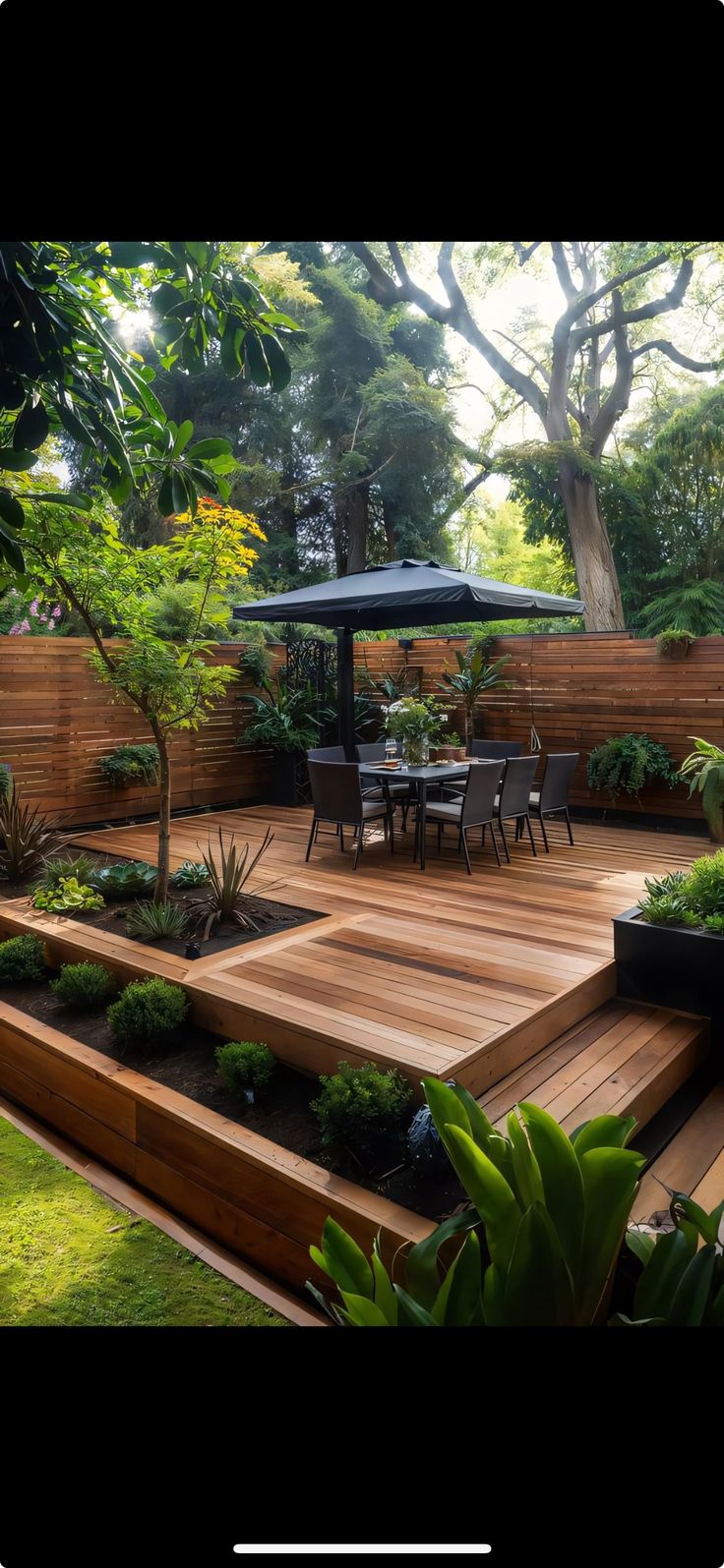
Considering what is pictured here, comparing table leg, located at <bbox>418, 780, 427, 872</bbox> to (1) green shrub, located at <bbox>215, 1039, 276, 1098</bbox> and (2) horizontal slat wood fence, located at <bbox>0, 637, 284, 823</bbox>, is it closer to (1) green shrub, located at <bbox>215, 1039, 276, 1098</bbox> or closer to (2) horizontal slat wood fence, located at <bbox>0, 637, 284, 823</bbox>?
(2) horizontal slat wood fence, located at <bbox>0, 637, 284, 823</bbox>

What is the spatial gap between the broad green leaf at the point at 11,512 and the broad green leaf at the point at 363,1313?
1.48m

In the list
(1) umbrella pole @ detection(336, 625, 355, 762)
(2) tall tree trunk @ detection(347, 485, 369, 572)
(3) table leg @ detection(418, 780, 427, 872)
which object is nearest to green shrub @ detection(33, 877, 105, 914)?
(3) table leg @ detection(418, 780, 427, 872)

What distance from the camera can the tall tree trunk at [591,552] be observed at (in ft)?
41.8

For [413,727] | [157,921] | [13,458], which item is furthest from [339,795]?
[13,458]

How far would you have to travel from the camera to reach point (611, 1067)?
9.24 feet

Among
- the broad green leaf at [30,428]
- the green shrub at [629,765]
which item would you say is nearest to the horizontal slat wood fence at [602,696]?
the green shrub at [629,765]

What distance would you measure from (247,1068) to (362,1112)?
1.87 ft

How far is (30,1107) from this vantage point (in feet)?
11.3

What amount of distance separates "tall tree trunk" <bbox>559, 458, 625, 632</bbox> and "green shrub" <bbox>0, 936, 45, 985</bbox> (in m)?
10.5

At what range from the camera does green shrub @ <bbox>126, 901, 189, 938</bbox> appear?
385 cm

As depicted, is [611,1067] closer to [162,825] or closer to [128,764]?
[162,825]

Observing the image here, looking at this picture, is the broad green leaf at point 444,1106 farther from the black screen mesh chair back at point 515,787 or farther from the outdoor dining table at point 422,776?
the black screen mesh chair back at point 515,787
